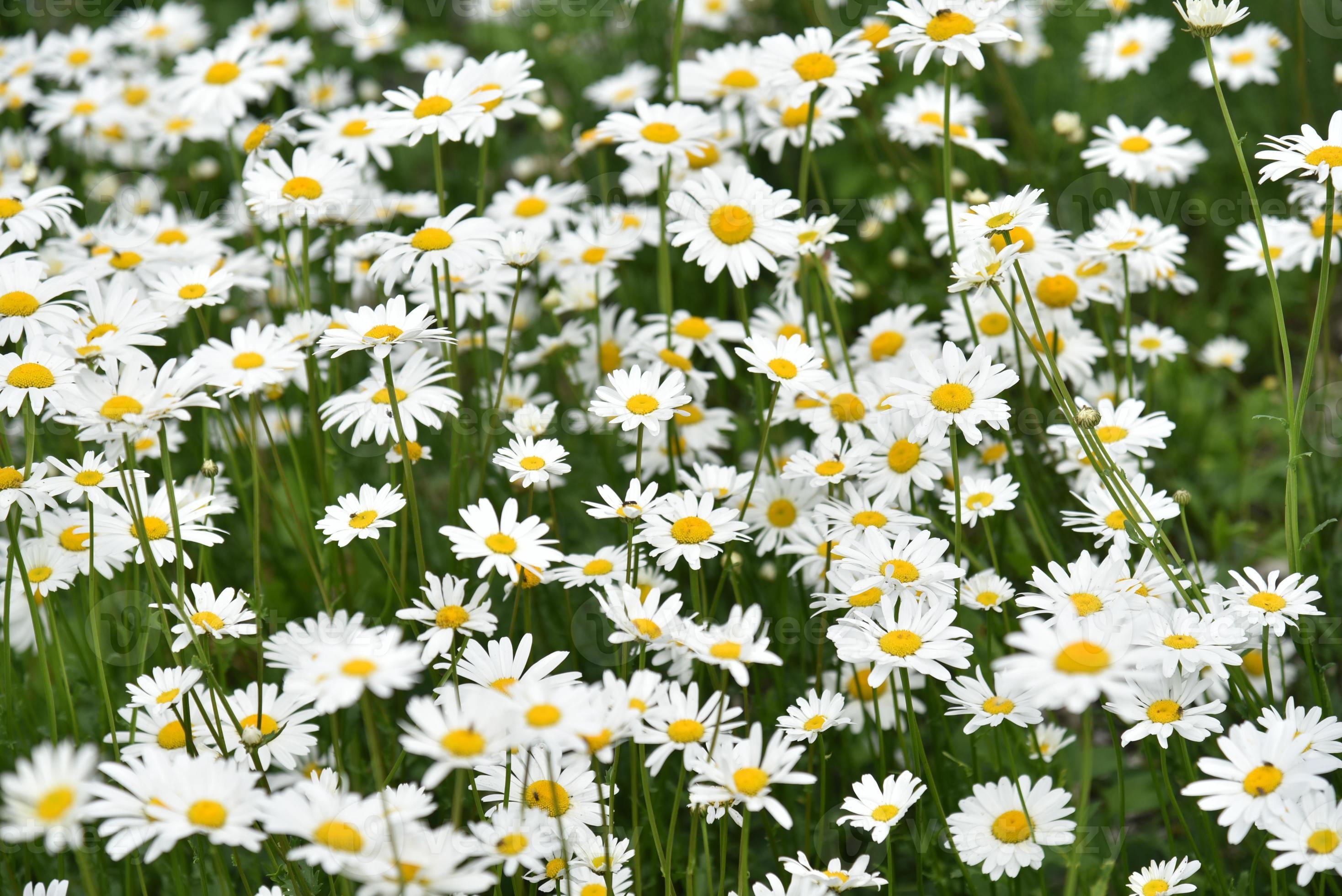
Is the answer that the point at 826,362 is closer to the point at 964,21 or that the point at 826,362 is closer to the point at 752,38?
the point at 964,21

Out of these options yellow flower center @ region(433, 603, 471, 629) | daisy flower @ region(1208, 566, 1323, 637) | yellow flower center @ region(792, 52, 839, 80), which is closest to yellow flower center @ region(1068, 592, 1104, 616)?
daisy flower @ region(1208, 566, 1323, 637)

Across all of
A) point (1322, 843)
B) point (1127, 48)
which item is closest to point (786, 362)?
point (1322, 843)

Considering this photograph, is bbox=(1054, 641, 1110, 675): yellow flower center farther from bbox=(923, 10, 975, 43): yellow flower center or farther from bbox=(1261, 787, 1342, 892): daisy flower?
bbox=(923, 10, 975, 43): yellow flower center

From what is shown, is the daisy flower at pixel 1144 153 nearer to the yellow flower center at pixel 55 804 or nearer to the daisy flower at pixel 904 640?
the daisy flower at pixel 904 640

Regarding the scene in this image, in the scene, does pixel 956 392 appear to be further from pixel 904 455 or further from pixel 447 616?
pixel 447 616

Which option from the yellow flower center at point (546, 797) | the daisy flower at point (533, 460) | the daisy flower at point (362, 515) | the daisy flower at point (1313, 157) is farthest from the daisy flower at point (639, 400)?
the daisy flower at point (1313, 157)

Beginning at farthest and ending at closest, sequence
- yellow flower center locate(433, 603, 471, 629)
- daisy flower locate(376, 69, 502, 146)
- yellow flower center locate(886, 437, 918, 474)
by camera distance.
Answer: daisy flower locate(376, 69, 502, 146)
yellow flower center locate(886, 437, 918, 474)
yellow flower center locate(433, 603, 471, 629)

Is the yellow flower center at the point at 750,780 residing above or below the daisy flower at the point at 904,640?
below
